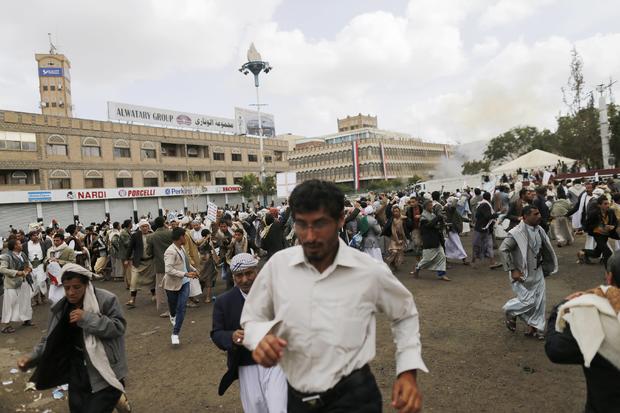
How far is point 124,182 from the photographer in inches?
1651

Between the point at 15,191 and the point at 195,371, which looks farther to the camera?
the point at 15,191

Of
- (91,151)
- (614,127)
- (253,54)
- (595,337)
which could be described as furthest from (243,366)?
(253,54)

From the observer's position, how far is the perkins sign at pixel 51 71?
79125 millimetres

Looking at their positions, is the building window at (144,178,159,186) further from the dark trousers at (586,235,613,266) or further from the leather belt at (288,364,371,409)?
the leather belt at (288,364,371,409)

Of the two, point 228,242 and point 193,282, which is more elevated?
point 228,242

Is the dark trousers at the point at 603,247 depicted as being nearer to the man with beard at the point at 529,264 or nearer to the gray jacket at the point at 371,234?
the man with beard at the point at 529,264

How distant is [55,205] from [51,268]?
3385cm

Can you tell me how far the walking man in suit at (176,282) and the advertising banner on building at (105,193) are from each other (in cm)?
3379

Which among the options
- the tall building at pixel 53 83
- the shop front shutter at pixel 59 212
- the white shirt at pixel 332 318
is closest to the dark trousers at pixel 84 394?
the white shirt at pixel 332 318

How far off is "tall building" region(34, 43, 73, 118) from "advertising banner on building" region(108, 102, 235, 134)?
43956mm

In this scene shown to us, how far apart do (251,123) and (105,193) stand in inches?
964

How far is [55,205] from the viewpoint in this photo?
119 feet

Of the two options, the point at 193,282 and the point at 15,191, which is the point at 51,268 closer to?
the point at 193,282

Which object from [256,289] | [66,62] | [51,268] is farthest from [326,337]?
[66,62]
